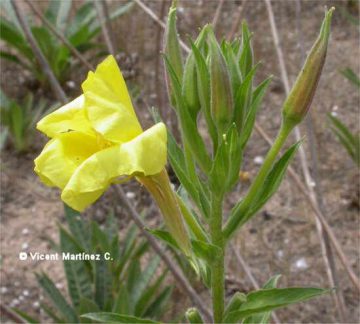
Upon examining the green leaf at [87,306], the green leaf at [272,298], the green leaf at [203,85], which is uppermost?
the green leaf at [203,85]

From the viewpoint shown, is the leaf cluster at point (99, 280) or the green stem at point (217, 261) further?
the leaf cluster at point (99, 280)

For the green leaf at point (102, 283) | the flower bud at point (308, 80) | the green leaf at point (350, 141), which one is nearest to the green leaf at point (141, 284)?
the green leaf at point (102, 283)

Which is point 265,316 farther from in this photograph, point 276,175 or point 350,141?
point 350,141

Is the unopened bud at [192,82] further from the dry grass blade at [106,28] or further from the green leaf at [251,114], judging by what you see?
the dry grass blade at [106,28]

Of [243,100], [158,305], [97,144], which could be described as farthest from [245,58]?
[158,305]

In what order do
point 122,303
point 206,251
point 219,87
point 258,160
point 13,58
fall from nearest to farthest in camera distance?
point 219,87, point 206,251, point 122,303, point 258,160, point 13,58
